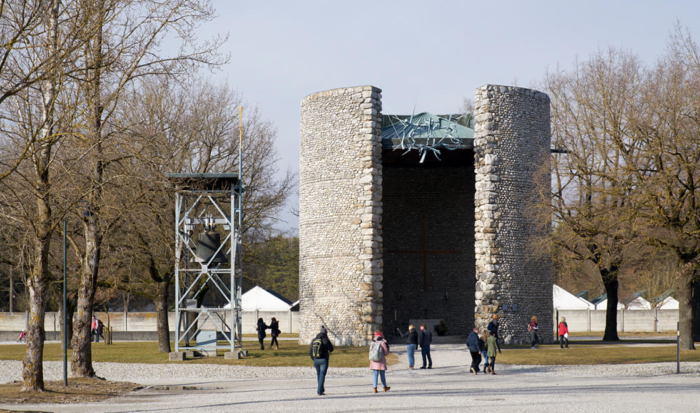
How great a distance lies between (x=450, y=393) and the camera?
1529 cm

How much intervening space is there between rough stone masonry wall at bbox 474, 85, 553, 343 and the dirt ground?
14989 mm

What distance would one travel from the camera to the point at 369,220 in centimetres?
2789

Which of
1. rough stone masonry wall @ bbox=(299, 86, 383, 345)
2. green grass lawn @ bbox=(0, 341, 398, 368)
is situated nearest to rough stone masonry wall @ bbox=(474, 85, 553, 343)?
rough stone masonry wall @ bbox=(299, 86, 383, 345)

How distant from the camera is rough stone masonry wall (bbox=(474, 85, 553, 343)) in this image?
28.1m

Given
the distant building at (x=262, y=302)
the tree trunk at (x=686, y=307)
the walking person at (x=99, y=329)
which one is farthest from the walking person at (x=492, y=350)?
the distant building at (x=262, y=302)

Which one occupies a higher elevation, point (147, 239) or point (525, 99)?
point (525, 99)

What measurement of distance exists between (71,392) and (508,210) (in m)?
18.0

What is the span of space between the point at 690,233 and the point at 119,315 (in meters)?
34.7

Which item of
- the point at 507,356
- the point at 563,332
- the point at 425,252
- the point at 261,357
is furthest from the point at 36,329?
the point at 425,252

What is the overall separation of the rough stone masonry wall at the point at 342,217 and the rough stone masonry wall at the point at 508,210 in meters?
3.87

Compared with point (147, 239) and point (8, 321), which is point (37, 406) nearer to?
point (147, 239)

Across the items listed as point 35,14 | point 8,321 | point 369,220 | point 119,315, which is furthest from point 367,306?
point 8,321

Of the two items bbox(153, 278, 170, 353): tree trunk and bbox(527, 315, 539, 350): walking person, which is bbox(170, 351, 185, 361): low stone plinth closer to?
bbox(153, 278, 170, 353): tree trunk

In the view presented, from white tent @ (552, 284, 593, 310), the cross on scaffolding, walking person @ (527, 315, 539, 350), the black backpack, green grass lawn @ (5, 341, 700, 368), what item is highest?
the cross on scaffolding
